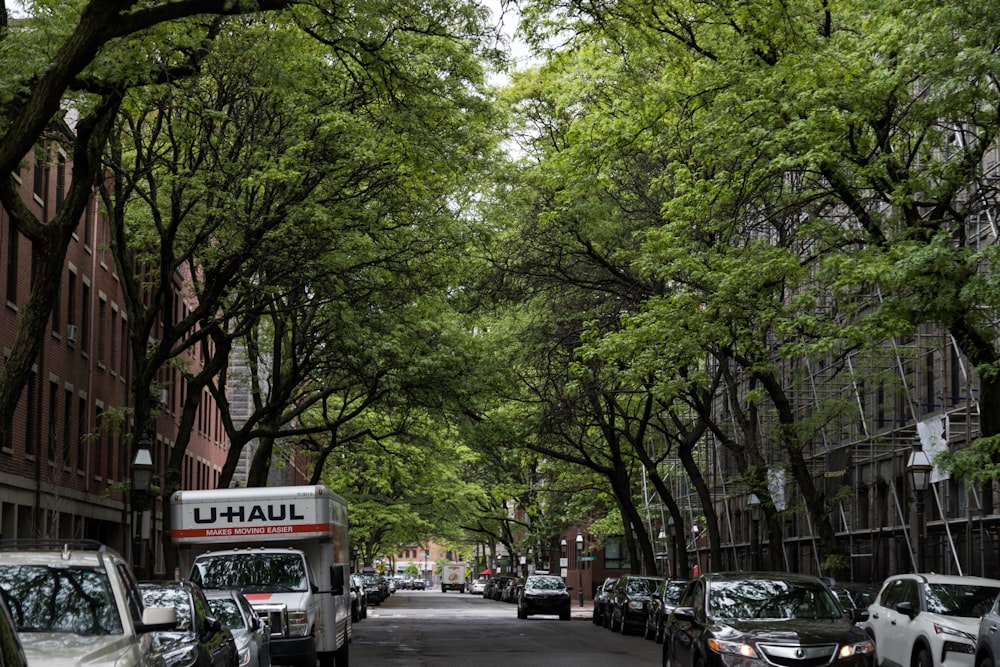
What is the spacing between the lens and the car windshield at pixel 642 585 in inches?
1566

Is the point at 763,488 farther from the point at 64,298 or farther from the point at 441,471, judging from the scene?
the point at 441,471

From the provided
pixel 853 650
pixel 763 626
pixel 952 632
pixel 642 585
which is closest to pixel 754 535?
pixel 642 585

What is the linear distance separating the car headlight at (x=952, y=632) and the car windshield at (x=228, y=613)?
8.16 m

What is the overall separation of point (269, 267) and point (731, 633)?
13.6m

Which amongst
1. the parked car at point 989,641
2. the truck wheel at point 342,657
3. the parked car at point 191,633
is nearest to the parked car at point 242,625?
the parked car at point 191,633

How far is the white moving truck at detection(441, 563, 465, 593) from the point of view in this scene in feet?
434

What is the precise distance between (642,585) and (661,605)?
7.40m

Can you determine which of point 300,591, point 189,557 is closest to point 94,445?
point 189,557

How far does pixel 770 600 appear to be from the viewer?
15.9 metres

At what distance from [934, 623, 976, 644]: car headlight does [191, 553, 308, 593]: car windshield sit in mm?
8375

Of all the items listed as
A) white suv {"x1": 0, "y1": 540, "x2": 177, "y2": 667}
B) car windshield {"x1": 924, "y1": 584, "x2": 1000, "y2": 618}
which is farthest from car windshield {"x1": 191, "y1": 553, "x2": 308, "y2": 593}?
white suv {"x1": 0, "y1": 540, "x2": 177, "y2": 667}

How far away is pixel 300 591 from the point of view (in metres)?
19.5

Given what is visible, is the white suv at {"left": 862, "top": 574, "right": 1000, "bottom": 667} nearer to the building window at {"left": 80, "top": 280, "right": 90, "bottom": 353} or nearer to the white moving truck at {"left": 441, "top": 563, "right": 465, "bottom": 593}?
the building window at {"left": 80, "top": 280, "right": 90, "bottom": 353}

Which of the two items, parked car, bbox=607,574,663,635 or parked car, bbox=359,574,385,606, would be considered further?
parked car, bbox=359,574,385,606
